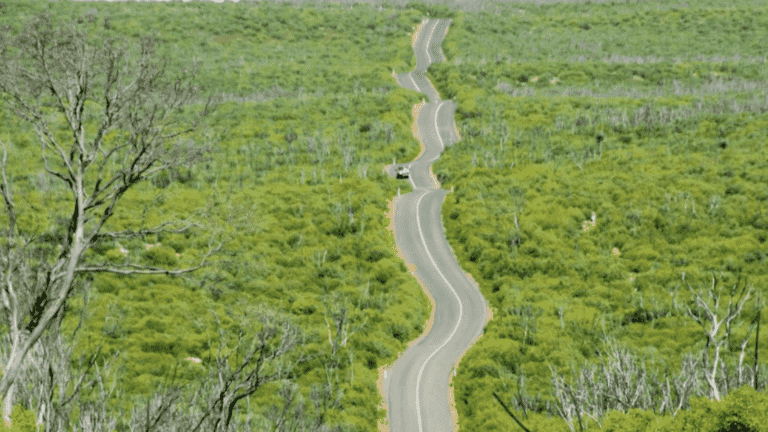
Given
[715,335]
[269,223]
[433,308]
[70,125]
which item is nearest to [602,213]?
[433,308]

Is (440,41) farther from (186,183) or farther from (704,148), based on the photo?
(186,183)

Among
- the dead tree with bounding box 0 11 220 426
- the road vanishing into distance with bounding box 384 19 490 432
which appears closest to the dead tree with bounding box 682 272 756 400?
the dead tree with bounding box 0 11 220 426

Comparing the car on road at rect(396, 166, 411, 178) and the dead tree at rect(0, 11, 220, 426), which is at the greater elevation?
the car on road at rect(396, 166, 411, 178)

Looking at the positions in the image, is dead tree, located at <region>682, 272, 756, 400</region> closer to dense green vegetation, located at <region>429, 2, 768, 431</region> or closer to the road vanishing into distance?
dense green vegetation, located at <region>429, 2, 768, 431</region>

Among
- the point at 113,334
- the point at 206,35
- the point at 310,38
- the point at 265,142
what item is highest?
the point at 310,38

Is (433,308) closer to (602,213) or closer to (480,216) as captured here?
(480,216)

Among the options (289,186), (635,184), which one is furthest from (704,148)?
(289,186)
